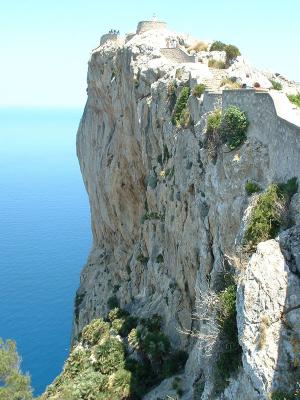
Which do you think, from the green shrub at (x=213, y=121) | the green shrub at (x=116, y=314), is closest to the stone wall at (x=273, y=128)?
the green shrub at (x=213, y=121)

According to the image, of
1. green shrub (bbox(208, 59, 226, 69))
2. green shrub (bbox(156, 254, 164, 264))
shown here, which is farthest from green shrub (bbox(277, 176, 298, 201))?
green shrub (bbox(208, 59, 226, 69))

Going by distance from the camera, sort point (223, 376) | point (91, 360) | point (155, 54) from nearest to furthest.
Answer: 1. point (223, 376)
2. point (91, 360)
3. point (155, 54)

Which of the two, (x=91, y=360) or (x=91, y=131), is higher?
(x=91, y=131)

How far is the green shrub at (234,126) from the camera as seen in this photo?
825 inches

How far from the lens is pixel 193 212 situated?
2573 centimetres

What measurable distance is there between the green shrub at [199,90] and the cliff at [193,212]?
108 millimetres

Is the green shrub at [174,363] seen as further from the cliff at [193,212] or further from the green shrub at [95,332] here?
the green shrub at [95,332]

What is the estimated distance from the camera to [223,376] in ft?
50.1

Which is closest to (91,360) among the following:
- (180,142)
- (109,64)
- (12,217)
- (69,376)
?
(69,376)

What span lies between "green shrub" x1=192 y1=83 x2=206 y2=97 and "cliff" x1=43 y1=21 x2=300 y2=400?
108 mm

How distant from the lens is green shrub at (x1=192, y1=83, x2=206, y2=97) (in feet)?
85.7

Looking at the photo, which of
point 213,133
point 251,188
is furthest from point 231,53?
point 251,188

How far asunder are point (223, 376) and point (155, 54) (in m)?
26.7

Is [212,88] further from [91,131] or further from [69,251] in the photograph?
[69,251]
